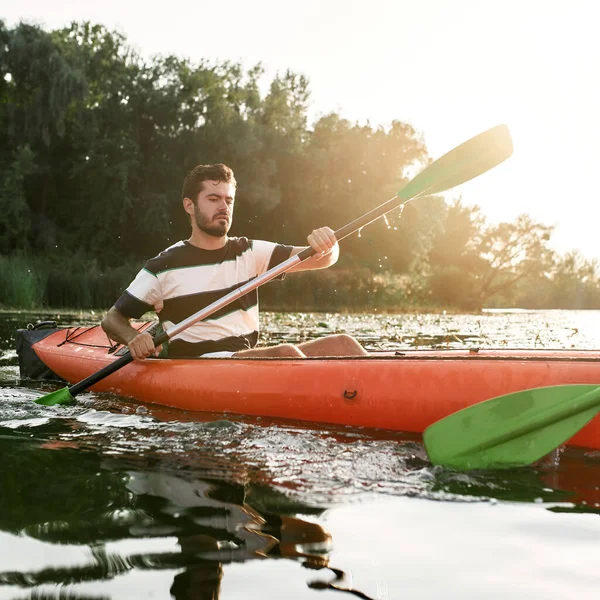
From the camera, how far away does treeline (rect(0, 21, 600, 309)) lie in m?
19.4

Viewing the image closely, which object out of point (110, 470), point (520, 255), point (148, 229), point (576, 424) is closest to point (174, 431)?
point (110, 470)

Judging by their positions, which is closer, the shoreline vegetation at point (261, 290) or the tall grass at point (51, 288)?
the tall grass at point (51, 288)

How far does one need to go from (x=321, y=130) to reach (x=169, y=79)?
8.65 m

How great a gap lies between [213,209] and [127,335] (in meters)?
0.75

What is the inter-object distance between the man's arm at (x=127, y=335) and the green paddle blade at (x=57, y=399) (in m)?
0.46

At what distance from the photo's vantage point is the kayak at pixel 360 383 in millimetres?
2824

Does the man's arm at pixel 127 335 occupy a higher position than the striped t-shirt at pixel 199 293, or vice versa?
the striped t-shirt at pixel 199 293

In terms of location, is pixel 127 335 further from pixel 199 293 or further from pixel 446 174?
pixel 446 174

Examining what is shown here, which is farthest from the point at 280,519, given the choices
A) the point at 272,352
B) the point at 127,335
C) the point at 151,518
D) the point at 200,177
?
the point at 200,177

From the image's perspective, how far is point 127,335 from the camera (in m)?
3.64

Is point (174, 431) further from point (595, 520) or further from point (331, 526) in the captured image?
point (595, 520)

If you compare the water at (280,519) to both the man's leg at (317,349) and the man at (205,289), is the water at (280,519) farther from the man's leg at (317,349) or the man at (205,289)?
the man at (205,289)

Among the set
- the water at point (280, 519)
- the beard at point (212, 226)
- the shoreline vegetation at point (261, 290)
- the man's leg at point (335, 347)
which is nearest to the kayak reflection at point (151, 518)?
the water at point (280, 519)

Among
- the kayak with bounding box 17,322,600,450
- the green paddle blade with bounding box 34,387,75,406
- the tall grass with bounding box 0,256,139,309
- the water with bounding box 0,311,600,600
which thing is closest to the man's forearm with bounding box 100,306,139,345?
the kayak with bounding box 17,322,600,450
